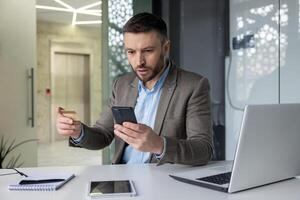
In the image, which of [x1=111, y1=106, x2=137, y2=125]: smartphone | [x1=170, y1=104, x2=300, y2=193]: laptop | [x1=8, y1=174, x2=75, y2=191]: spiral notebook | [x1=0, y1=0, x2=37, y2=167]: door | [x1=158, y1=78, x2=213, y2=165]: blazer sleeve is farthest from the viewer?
[x1=0, y1=0, x2=37, y2=167]: door

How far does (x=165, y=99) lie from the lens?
1.63 metres

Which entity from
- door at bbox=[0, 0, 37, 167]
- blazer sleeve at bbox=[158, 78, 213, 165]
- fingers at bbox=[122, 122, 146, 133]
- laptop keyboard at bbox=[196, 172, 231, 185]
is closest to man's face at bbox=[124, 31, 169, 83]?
blazer sleeve at bbox=[158, 78, 213, 165]

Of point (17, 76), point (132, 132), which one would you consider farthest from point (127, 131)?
point (17, 76)

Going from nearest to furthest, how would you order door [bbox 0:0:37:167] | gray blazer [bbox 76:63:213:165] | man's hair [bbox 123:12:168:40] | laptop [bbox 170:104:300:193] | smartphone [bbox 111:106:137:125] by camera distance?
laptop [bbox 170:104:300:193], smartphone [bbox 111:106:137:125], gray blazer [bbox 76:63:213:165], man's hair [bbox 123:12:168:40], door [bbox 0:0:37:167]

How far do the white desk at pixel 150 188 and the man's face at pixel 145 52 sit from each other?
0.45 metres

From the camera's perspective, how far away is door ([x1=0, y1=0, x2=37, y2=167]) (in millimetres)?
3789

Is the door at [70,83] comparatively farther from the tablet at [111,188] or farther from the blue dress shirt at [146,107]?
the tablet at [111,188]

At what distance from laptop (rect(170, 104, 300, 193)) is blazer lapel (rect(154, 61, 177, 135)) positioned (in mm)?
374

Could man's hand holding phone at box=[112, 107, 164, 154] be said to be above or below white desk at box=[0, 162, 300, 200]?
above

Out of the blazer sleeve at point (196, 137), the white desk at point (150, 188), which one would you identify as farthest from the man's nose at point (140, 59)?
the white desk at point (150, 188)

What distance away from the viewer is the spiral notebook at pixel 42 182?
3.61ft

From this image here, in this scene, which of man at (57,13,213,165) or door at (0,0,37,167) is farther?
door at (0,0,37,167)

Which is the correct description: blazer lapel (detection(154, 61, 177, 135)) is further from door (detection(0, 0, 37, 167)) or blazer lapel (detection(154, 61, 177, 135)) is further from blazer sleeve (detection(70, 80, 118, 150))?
door (detection(0, 0, 37, 167))

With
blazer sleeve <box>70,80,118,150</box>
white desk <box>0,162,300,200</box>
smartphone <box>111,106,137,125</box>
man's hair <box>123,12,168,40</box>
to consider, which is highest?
man's hair <box>123,12,168,40</box>
